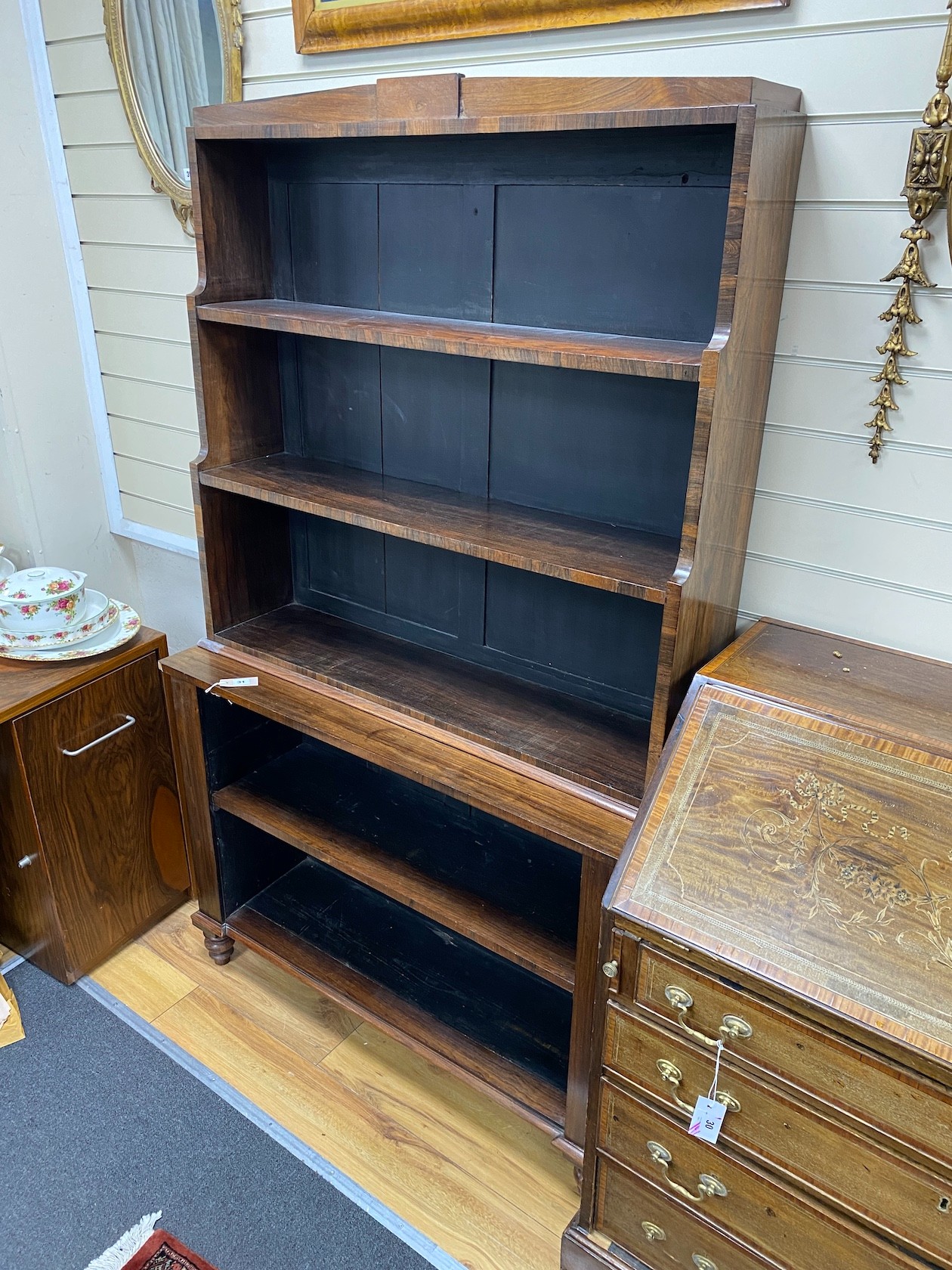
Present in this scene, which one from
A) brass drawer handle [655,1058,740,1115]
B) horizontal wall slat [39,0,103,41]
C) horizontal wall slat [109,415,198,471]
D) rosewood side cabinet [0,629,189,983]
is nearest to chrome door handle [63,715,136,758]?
rosewood side cabinet [0,629,189,983]

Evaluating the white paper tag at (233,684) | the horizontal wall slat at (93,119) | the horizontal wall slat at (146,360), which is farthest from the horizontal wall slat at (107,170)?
the white paper tag at (233,684)

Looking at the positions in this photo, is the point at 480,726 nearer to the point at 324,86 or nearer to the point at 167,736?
the point at 167,736

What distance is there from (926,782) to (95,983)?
1.85m

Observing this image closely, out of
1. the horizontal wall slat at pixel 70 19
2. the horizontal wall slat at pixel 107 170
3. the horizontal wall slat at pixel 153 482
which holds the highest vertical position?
the horizontal wall slat at pixel 70 19

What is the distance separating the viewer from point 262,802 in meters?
1.94

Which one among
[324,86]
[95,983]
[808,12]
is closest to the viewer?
[808,12]

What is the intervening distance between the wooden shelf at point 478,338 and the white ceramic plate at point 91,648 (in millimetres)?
746

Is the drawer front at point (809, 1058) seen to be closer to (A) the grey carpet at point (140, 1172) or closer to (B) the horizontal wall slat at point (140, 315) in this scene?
(A) the grey carpet at point (140, 1172)

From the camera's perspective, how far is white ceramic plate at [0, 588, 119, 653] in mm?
1947

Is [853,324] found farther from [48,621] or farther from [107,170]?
[107,170]

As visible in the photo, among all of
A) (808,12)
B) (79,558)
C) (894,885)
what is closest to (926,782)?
(894,885)

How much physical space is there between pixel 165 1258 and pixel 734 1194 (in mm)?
980

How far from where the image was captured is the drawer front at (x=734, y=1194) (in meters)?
1.13

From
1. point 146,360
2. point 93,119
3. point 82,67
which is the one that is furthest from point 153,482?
point 82,67
